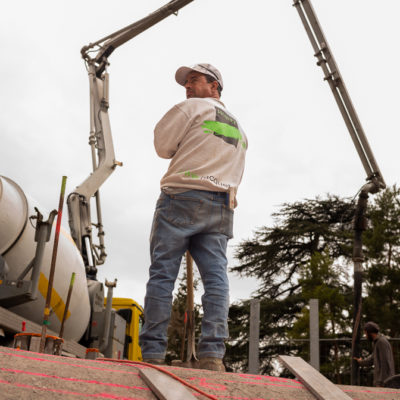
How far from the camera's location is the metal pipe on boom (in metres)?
5.50

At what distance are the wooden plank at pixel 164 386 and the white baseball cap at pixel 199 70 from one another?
2067 mm

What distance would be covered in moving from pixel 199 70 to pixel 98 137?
6.46m

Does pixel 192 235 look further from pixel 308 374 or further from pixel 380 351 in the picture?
pixel 380 351

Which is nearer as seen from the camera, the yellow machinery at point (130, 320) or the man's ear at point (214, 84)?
the man's ear at point (214, 84)

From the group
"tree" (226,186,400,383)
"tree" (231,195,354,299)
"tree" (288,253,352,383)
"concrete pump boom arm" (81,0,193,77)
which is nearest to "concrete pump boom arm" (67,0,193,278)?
"concrete pump boom arm" (81,0,193,77)

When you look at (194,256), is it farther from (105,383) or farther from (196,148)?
(105,383)

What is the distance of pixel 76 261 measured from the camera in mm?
6305

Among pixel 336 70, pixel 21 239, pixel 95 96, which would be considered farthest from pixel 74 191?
pixel 336 70

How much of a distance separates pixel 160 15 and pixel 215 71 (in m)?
6.86

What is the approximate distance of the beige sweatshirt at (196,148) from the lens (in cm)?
334

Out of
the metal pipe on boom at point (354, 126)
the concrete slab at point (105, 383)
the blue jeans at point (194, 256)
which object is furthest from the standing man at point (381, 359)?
the concrete slab at point (105, 383)

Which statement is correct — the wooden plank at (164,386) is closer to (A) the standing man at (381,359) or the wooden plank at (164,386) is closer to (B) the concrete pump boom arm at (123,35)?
(A) the standing man at (381,359)

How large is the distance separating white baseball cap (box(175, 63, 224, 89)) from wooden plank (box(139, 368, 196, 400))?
2067mm

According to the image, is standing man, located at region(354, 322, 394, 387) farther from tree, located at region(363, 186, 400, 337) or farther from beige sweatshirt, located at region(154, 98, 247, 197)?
tree, located at region(363, 186, 400, 337)
